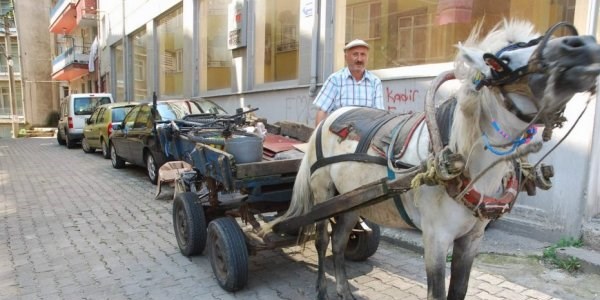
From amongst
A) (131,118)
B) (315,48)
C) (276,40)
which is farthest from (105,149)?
(315,48)

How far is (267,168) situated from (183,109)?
18.5 feet

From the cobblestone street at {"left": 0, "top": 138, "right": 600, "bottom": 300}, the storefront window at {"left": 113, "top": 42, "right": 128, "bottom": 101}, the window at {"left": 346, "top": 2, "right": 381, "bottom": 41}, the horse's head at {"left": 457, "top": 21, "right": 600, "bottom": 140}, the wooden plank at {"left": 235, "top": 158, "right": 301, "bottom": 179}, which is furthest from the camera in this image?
the storefront window at {"left": 113, "top": 42, "right": 128, "bottom": 101}

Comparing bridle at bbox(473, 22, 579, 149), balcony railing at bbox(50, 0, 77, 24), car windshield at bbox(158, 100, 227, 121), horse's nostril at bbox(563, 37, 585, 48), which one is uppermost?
balcony railing at bbox(50, 0, 77, 24)

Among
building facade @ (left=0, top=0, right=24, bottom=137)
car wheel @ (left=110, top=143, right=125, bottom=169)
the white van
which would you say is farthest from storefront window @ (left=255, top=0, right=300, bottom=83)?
building facade @ (left=0, top=0, right=24, bottom=137)

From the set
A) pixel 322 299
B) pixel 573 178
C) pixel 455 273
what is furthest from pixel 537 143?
pixel 573 178

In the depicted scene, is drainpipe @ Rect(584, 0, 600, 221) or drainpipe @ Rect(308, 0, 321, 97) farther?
drainpipe @ Rect(308, 0, 321, 97)

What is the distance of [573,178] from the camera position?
170 inches

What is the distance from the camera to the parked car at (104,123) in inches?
464

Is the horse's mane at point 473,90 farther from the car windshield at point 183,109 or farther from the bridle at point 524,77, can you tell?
the car windshield at point 183,109

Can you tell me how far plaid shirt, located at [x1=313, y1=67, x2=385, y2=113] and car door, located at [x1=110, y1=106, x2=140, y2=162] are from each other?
6724mm

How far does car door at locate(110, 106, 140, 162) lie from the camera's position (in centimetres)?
974

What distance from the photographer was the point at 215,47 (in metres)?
12.7

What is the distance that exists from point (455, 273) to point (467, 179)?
78cm

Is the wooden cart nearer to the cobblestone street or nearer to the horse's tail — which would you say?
the horse's tail
